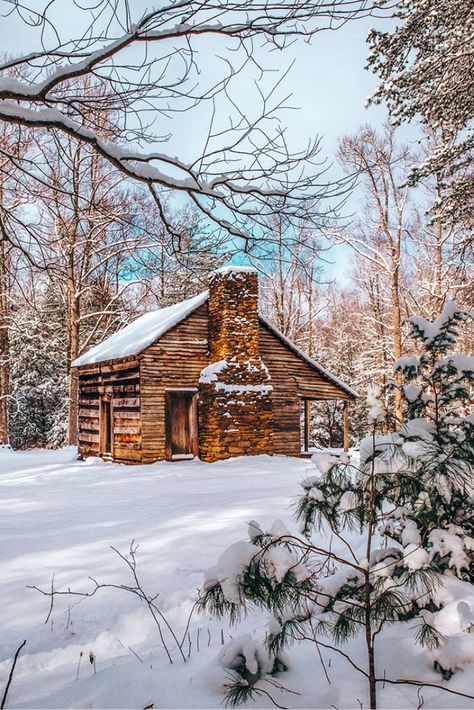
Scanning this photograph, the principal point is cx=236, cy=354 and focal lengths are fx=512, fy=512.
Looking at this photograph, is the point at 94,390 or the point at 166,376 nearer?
the point at 166,376

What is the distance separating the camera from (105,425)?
703 inches

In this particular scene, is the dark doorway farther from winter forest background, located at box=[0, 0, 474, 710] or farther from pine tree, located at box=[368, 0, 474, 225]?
pine tree, located at box=[368, 0, 474, 225]

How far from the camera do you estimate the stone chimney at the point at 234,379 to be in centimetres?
1531

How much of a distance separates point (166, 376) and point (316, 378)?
599 centimetres

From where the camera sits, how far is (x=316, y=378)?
18906 millimetres

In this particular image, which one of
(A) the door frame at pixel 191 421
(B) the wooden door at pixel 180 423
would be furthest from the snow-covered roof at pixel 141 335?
(B) the wooden door at pixel 180 423

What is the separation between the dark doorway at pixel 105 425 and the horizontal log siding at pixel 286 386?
5662 mm

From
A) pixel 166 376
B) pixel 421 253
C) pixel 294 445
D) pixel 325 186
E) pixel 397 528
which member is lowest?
pixel 294 445

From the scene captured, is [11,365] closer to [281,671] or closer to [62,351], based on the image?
[62,351]

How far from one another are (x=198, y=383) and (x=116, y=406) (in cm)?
279

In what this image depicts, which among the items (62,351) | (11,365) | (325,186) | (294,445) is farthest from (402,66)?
(11,365)

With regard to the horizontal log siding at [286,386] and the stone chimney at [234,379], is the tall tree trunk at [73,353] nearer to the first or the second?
the stone chimney at [234,379]

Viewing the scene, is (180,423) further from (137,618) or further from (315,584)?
(315,584)

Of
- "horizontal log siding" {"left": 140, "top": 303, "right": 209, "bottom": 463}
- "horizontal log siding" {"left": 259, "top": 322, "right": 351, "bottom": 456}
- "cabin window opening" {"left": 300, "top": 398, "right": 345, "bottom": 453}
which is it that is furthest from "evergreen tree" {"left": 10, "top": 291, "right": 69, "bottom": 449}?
"cabin window opening" {"left": 300, "top": 398, "right": 345, "bottom": 453}
